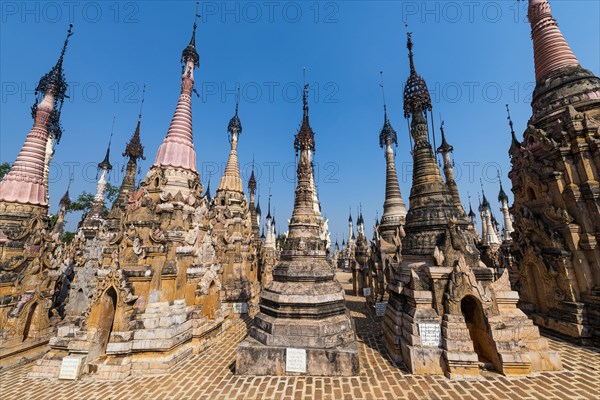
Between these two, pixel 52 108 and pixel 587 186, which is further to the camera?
pixel 52 108

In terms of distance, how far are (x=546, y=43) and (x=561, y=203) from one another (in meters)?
9.50

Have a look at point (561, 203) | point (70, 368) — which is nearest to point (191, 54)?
point (70, 368)

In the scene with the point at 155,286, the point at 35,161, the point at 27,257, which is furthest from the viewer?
the point at 35,161

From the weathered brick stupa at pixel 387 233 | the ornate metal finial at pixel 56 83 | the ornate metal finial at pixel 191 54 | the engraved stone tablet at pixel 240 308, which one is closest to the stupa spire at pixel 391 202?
the weathered brick stupa at pixel 387 233

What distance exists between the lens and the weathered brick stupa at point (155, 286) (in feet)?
25.6

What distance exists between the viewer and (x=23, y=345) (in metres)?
9.53

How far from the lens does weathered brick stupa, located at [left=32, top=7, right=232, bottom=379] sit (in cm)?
780

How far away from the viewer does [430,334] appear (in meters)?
7.26

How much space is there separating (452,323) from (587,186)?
833 cm

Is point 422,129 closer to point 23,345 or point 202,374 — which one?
point 202,374

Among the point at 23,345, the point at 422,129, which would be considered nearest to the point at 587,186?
the point at 422,129

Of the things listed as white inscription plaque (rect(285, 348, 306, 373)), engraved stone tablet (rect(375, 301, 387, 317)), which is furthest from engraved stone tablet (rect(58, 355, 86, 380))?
engraved stone tablet (rect(375, 301, 387, 317))

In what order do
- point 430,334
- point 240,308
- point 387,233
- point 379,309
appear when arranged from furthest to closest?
point 387,233 < point 240,308 < point 379,309 < point 430,334

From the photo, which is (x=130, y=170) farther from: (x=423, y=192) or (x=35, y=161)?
(x=423, y=192)
